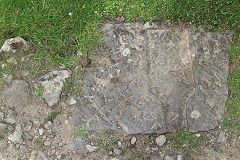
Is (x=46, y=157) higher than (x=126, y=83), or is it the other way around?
(x=126, y=83)

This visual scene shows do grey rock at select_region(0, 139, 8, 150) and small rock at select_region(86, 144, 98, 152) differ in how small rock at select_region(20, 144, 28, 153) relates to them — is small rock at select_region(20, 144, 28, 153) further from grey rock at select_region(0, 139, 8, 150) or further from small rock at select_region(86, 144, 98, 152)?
small rock at select_region(86, 144, 98, 152)

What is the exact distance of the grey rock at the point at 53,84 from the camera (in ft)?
9.67

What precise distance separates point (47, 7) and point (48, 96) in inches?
51.5

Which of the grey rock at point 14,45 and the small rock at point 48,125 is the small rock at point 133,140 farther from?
the grey rock at point 14,45

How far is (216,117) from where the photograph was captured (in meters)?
2.91

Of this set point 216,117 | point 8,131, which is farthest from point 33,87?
point 216,117

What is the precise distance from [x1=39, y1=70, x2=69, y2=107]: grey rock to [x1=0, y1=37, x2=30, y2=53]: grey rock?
57 cm

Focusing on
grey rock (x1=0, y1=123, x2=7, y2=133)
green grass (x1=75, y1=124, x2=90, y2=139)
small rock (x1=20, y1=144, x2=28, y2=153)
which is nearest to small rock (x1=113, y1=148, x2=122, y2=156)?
green grass (x1=75, y1=124, x2=90, y2=139)

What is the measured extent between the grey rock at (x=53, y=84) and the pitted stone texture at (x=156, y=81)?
1.04 feet

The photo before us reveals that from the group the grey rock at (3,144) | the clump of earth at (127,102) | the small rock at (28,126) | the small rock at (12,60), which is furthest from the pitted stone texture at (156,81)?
the small rock at (12,60)

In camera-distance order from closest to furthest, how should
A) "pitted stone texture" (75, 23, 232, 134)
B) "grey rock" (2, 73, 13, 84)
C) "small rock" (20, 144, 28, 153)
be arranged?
"small rock" (20, 144, 28, 153) < "pitted stone texture" (75, 23, 232, 134) < "grey rock" (2, 73, 13, 84)

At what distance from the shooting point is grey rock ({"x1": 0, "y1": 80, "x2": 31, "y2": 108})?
2943 millimetres

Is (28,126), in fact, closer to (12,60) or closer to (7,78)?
(7,78)

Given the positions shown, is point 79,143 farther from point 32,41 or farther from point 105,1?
point 105,1
